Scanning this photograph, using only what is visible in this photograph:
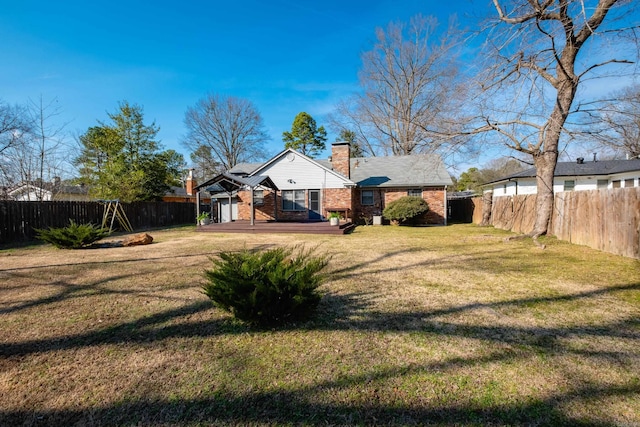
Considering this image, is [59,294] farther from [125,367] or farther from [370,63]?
[370,63]

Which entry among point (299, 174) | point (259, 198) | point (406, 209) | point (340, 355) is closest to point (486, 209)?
point (406, 209)

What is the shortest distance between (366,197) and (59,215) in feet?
49.5

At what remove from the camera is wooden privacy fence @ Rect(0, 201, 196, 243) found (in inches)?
407

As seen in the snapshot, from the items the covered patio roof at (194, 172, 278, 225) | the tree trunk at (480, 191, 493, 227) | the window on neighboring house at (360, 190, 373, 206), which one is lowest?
the tree trunk at (480, 191, 493, 227)

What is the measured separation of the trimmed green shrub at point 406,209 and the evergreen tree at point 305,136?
18822mm

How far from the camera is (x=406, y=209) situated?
51.8 ft

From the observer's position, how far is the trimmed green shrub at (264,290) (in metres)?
3.20

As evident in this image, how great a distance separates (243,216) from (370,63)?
19241 millimetres

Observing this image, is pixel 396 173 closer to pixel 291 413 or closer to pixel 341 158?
pixel 341 158

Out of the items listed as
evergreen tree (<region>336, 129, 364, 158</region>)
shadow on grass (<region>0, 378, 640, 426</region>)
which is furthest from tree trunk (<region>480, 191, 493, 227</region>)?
evergreen tree (<region>336, 129, 364, 158</region>)

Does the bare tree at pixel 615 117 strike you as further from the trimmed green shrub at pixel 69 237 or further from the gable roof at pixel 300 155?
the trimmed green shrub at pixel 69 237

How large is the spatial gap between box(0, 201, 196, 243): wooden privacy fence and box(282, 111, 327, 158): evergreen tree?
57.0ft

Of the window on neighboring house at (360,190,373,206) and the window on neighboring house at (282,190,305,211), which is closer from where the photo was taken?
the window on neighboring house at (282,190,305,211)

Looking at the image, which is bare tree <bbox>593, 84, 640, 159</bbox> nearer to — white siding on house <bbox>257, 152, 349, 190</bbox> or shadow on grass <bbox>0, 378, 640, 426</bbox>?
shadow on grass <bbox>0, 378, 640, 426</bbox>
